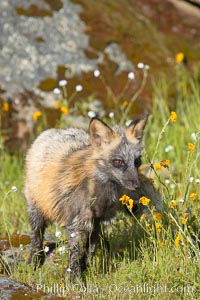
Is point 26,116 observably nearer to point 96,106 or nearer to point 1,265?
point 96,106

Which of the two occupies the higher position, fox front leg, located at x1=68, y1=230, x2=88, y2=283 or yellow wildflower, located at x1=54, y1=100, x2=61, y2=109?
yellow wildflower, located at x1=54, y1=100, x2=61, y2=109

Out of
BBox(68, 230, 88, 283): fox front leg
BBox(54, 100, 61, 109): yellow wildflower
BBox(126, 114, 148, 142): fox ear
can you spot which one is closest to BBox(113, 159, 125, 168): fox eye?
BBox(126, 114, 148, 142): fox ear

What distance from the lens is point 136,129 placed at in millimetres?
7496

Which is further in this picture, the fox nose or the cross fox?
the cross fox

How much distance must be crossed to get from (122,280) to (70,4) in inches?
252

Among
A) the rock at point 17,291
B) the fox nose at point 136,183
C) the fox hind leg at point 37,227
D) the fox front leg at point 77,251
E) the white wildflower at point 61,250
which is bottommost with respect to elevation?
the fox hind leg at point 37,227

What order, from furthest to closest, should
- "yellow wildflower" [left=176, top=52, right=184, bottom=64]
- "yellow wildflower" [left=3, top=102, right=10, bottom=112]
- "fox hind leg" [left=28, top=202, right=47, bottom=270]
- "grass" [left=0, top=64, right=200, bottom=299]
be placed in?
"yellow wildflower" [left=176, top=52, right=184, bottom=64]
"yellow wildflower" [left=3, top=102, right=10, bottom=112]
"fox hind leg" [left=28, top=202, right=47, bottom=270]
"grass" [left=0, top=64, right=200, bottom=299]

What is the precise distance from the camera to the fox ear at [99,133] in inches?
285

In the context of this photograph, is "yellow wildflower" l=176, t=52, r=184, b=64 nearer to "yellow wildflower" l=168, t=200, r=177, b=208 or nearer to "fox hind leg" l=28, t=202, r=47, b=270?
"fox hind leg" l=28, t=202, r=47, b=270

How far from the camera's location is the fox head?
707cm

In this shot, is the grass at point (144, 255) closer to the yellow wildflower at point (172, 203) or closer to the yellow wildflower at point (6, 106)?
the yellow wildflower at point (172, 203)

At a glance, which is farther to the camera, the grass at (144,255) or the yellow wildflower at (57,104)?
the yellow wildflower at (57,104)


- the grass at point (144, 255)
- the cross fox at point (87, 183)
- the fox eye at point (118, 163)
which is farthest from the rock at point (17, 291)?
the fox eye at point (118, 163)

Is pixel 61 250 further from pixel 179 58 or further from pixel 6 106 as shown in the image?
pixel 179 58
